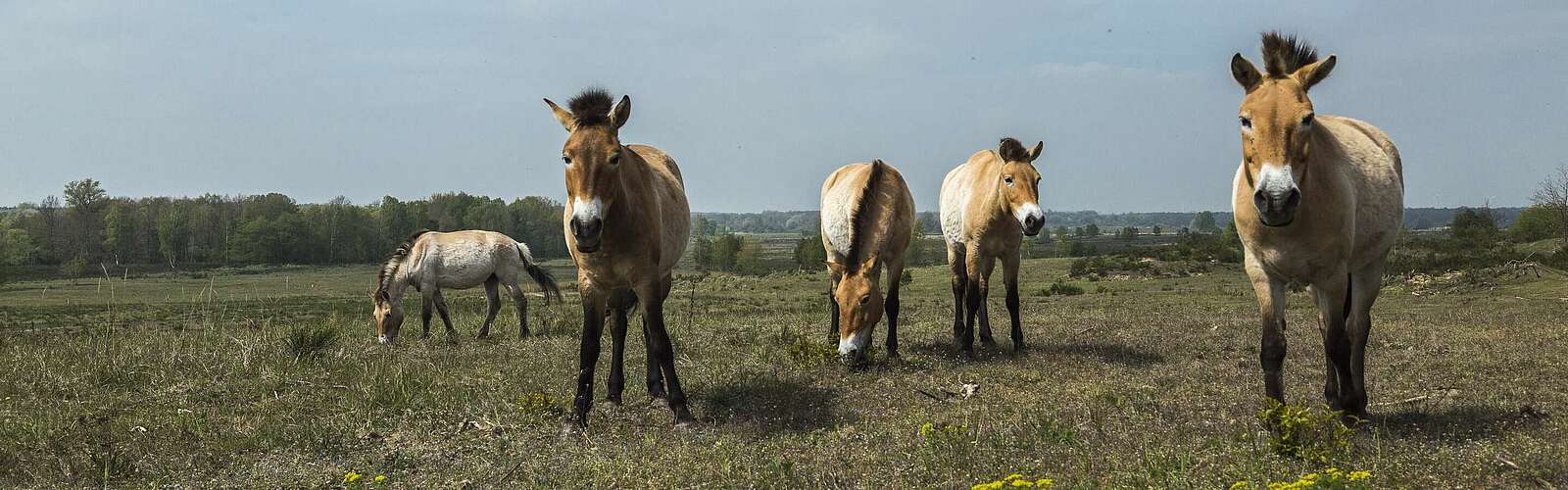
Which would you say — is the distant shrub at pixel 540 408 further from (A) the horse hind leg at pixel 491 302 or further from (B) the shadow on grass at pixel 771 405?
(A) the horse hind leg at pixel 491 302

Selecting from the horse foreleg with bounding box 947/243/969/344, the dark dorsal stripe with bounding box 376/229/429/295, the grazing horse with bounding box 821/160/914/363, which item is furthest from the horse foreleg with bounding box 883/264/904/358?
the dark dorsal stripe with bounding box 376/229/429/295

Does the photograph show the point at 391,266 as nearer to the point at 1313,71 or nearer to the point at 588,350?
the point at 588,350

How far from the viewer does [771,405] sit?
6996 millimetres

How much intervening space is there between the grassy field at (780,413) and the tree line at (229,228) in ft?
174

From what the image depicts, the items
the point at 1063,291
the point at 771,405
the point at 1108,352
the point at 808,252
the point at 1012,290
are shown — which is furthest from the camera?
the point at 808,252

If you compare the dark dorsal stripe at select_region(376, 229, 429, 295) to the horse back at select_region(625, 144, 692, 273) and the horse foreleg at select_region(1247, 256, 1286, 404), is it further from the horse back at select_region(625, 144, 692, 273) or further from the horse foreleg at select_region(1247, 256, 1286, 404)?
the horse foreleg at select_region(1247, 256, 1286, 404)

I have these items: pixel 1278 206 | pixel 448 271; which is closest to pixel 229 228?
pixel 448 271

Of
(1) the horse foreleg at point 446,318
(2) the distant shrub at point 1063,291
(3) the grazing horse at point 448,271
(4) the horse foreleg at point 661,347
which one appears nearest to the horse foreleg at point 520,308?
(3) the grazing horse at point 448,271

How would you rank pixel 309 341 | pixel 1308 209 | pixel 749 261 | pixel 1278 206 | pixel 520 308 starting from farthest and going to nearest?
pixel 749 261, pixel 520 308, pixel 309 341, pixel 1308 209, pixel 1278 206

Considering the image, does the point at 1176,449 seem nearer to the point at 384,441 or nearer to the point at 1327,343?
the point at 1327,343

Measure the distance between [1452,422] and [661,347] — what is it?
5.44m

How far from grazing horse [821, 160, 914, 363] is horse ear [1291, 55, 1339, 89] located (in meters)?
3.83

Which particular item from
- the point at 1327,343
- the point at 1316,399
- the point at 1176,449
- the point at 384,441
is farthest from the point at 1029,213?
the point at 384,441

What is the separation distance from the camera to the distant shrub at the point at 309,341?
383 inches
